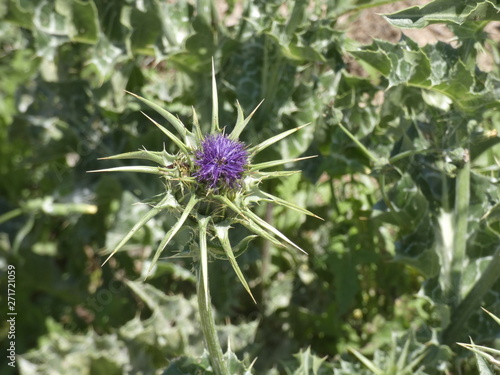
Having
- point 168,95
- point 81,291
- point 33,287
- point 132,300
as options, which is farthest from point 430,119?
point 33,287

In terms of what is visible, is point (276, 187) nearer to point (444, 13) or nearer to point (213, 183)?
point (444, 13)

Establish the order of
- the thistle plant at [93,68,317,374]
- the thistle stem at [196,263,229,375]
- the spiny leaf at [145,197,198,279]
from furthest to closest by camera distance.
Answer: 1. the thistle stem at [196,263,229,375]
2. the thistle plant at [93,68,317,374]
3. the spiny leaf at [145,197,198,279]

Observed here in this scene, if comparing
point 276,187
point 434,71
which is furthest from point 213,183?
Result: point 276,187

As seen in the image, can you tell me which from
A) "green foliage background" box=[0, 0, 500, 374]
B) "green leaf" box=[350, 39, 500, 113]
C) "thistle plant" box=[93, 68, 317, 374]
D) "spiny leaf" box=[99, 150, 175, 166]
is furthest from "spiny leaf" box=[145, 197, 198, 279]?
"green leaf" box=[350, 39, 500, 113]

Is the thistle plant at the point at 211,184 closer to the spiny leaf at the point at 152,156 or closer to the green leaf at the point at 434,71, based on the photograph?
the spiny leaf at the point at 152,156

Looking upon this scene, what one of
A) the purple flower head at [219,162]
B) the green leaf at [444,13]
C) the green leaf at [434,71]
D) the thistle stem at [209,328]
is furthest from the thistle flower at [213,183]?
the green leaf at [434,71]

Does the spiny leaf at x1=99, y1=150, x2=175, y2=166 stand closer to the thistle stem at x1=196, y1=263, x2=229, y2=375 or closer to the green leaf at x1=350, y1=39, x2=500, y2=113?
the thistle stem at x1=196, y1=263, x2=229, y2=375
